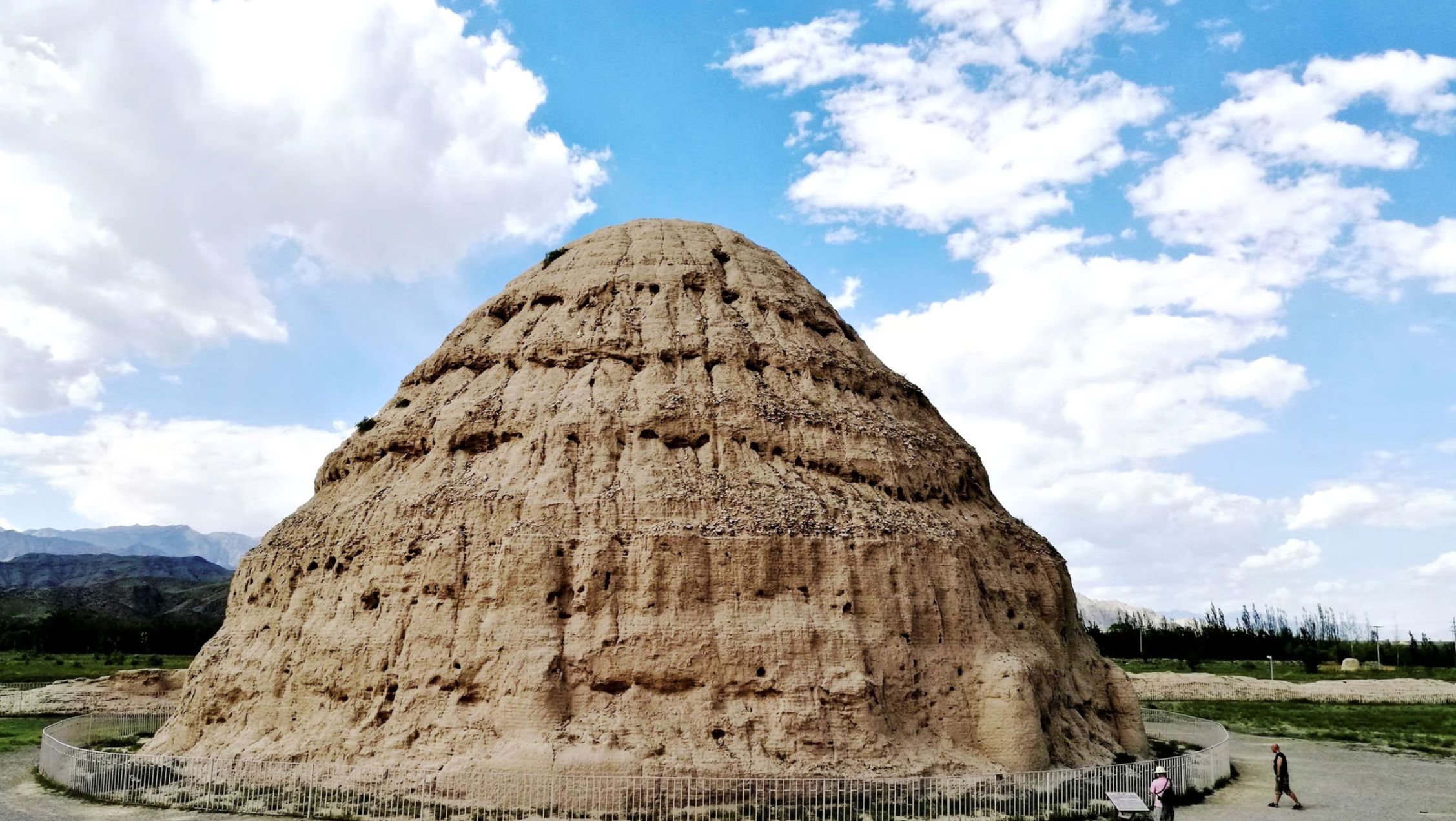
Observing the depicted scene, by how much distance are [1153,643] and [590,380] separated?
241 feet

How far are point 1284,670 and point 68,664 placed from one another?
82101mm

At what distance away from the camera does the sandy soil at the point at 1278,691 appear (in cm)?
5181

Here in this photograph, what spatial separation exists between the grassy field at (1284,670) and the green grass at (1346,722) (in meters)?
12.1

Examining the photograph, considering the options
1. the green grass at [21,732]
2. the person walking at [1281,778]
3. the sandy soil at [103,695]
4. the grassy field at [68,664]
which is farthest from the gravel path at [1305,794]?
the grassy field at [68,664]

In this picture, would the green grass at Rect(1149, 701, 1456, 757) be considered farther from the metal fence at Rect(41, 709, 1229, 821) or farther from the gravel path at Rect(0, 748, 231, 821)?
the gravel path at Rect(0, 748, 231, 821)

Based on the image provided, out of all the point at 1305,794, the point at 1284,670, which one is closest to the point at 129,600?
the point at 1284,670

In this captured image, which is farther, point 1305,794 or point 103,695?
point 103,695

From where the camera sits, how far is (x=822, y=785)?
19.3 m

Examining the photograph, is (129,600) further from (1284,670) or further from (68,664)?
(1284,670)

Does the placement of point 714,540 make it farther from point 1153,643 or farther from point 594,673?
point 1153,643

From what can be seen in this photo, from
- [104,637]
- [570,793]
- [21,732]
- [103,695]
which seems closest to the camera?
[570,793]

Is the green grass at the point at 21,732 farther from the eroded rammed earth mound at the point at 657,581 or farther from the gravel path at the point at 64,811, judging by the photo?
the eroded rammed earth mound at the point at 657,581

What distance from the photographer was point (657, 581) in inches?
854

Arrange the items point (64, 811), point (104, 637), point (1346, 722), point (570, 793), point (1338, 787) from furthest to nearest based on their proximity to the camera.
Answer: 1. point (104, 637)
2. point (1346, 722)
3. point (1338, 787)
4. point (64, 811)
5. point (570, 793)
